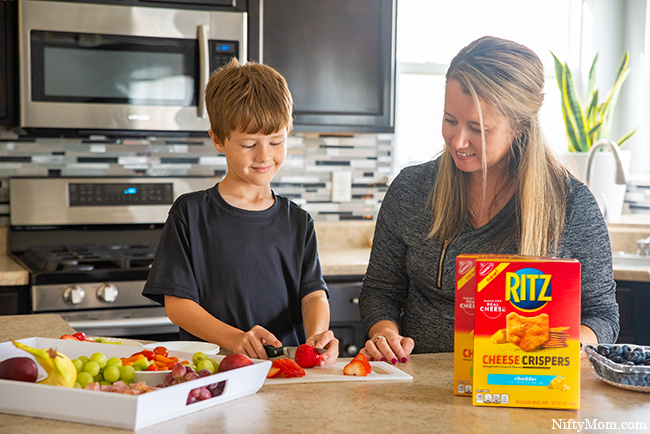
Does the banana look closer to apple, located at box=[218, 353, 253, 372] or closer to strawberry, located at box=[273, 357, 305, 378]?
apple, located at box=[218, 353, 253, 372]

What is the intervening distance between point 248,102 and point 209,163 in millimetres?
1532

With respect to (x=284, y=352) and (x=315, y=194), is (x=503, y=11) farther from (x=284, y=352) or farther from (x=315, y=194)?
(x=284, y=352)

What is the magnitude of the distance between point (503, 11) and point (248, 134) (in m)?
2.36

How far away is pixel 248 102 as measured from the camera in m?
1.43

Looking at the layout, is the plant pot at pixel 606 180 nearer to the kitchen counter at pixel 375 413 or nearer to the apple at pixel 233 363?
the kitchen counter at pixel 375 413

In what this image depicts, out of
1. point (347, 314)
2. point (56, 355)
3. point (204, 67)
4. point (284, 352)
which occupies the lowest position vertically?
point (347, 314)

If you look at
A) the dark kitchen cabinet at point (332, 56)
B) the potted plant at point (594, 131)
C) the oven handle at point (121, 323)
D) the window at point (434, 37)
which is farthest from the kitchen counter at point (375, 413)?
the window at point (434, 37)

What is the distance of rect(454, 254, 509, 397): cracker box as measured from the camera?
1.02 metres

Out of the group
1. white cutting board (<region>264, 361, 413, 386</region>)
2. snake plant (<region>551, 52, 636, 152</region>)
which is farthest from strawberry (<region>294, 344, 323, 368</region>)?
snake plant (<region>551, 52, 636, 152</region>)

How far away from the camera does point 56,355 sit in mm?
889

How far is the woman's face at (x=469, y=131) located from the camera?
55.4 inches

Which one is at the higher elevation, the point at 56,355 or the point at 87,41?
the point at 87,41

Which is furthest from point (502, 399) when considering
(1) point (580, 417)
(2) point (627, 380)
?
(2) point (627, 380)

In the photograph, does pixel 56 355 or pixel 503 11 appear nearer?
pixel 56 355
